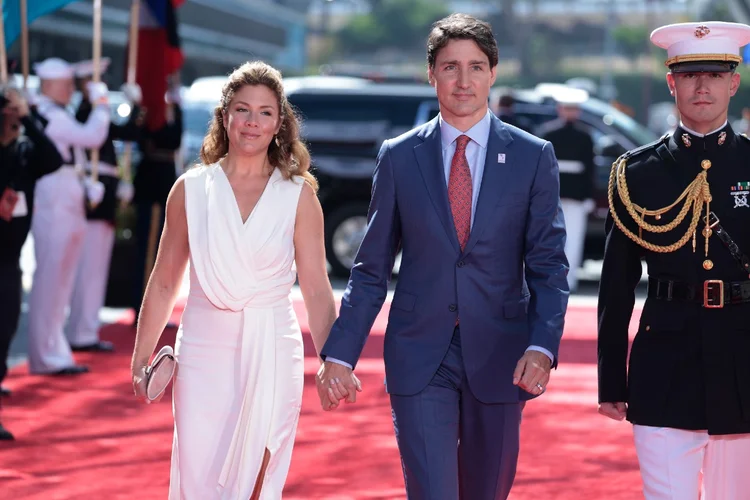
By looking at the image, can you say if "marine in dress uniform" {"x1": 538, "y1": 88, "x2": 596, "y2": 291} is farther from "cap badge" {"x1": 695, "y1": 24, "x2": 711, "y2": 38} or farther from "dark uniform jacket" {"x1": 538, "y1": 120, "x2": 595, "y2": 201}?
"cap badge" {"x1": 695, "y1": 24, "x2": 711, "y2": 38}

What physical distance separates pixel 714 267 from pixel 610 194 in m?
0.47

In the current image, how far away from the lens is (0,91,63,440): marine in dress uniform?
8188 mm

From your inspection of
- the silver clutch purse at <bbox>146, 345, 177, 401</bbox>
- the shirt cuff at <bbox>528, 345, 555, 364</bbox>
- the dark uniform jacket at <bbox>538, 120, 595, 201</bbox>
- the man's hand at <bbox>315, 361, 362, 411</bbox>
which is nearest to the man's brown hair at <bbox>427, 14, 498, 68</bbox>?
the shirt cuff at <bbox>528, 345, 555, 364</bbox>

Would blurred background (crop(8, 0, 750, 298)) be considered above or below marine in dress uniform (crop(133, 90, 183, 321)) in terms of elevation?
above

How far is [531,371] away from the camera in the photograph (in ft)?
14.3

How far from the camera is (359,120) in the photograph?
16219 millimetres

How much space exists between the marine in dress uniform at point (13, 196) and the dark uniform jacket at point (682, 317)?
459 centimetres

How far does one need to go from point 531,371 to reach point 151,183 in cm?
792

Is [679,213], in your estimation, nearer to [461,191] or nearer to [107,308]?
[461,191]

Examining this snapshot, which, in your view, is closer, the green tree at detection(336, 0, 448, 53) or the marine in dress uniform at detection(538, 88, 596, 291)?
the marine in dress uniform at detection(538, 88, 596, 291)

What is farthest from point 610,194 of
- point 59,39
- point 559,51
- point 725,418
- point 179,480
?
point 559,51

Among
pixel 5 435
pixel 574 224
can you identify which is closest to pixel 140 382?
pixel 5 435

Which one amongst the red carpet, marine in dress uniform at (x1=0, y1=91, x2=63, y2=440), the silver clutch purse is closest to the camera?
the silver clutch purse

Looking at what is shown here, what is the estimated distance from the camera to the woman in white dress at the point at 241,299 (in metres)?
4.89
